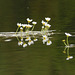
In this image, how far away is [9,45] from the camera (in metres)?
2.67

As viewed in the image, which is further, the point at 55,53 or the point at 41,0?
the point at 41,0

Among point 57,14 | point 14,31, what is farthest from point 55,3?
point 14,31

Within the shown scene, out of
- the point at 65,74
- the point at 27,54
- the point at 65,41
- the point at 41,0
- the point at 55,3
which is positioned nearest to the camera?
the point at 65,74

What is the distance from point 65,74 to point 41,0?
15.2 feet

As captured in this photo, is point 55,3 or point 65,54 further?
point 55,3

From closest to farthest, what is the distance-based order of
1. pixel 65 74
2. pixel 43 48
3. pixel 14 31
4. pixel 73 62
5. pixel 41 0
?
pixel 65 74, pixel 73 62, pixel 43 48, pixel 14 31, pixel 41 0

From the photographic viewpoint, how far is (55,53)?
7.84ft

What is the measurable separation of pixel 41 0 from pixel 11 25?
8.92 ft

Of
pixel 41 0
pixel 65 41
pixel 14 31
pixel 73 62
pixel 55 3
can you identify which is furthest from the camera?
pixel 41 0

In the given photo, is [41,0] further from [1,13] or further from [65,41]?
[65,41]

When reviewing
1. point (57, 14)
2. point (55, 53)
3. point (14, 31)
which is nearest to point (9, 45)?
point (55, 53)

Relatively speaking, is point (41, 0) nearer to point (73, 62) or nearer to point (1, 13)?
point (1, 13)

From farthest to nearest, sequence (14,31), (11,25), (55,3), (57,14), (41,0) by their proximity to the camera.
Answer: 1. (41,0)
2. (55,3)
3. (57,14)
4. (11,25)
5. (14,31)

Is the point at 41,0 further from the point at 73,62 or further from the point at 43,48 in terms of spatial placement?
the point at 73,62
